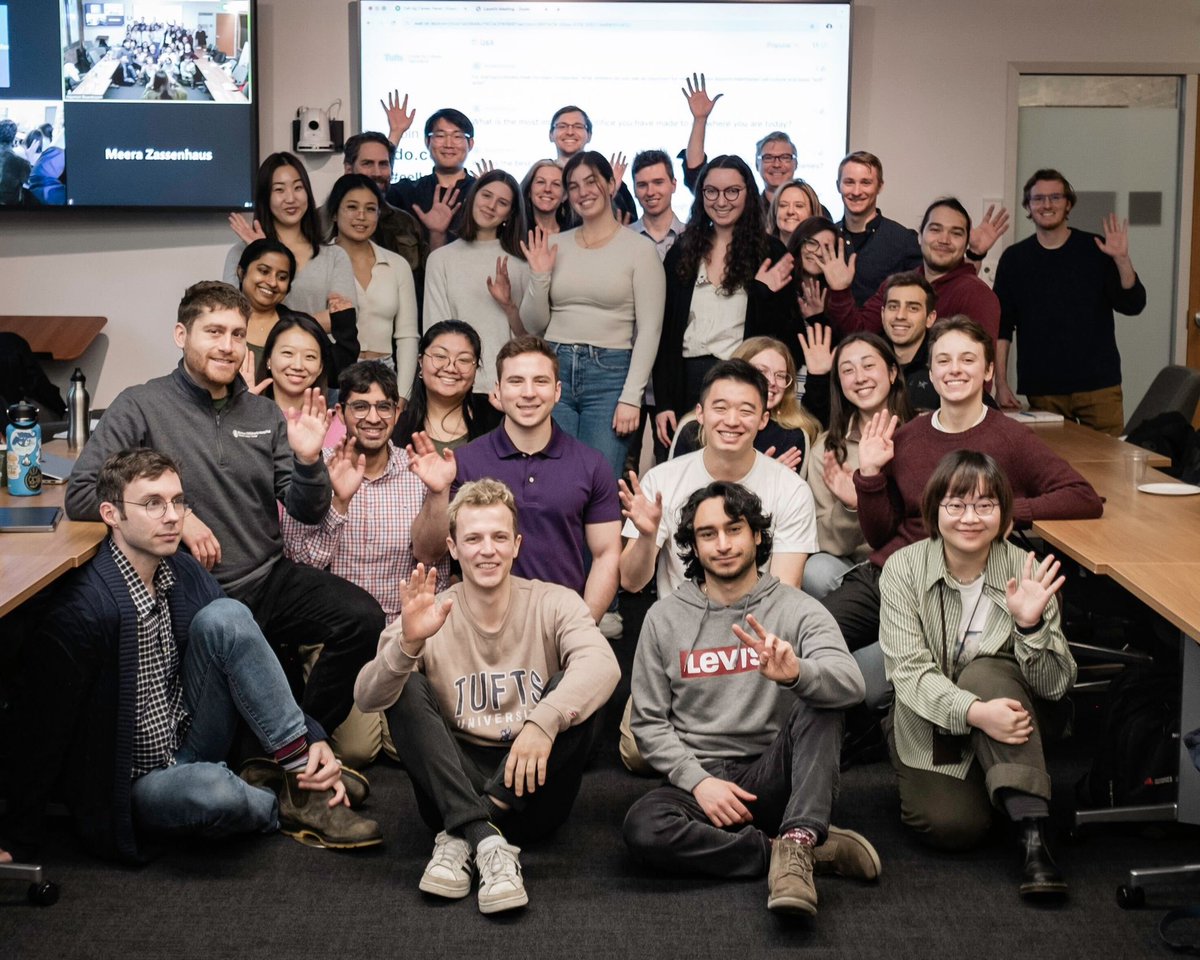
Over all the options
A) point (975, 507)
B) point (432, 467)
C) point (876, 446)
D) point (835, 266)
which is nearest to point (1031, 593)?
point (975, 507)

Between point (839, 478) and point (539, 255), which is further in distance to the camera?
point (539, 255)

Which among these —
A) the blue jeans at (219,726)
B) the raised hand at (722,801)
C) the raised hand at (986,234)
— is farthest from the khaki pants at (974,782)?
the raised hand at (986,234)

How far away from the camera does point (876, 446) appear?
3.56 meters

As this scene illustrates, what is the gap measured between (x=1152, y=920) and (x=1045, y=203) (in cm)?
342

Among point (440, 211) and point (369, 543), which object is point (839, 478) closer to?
point (369, 543)

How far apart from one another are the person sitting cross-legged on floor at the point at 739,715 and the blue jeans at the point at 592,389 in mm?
1525

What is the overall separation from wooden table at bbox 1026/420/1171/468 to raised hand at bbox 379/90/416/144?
2.91 m

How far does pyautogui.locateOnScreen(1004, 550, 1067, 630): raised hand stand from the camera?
2873mm

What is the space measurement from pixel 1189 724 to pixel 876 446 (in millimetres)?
1011

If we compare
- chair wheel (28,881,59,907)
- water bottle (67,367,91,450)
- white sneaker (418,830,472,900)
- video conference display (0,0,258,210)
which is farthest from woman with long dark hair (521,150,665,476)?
chair wheel (28,881,59,907)

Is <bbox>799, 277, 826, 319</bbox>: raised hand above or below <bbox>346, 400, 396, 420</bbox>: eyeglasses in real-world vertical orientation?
above

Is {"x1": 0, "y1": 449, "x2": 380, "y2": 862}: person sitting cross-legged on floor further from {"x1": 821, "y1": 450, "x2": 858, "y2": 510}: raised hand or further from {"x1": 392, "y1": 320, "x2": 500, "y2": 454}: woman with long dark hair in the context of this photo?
{"x1": 821, "y1": 450, "x2": 858, "y2": 510}: raised hand

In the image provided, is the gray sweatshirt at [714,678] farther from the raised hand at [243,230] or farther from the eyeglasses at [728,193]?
the raised hand at [243,230]

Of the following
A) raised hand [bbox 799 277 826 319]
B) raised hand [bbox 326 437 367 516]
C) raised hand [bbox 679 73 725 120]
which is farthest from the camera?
raised hand [bbox 679 73 725 120]
